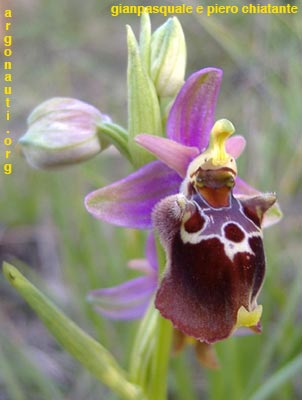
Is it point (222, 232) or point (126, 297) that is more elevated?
point (222, 232)

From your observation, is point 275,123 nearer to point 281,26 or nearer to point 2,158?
point 281,26

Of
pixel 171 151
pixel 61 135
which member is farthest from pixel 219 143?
pixel 61 135

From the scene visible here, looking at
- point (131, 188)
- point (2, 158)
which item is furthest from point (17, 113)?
point (131, 188)

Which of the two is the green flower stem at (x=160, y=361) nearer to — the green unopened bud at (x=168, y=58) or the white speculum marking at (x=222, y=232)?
the white speculum marking at (x=222, y=232)

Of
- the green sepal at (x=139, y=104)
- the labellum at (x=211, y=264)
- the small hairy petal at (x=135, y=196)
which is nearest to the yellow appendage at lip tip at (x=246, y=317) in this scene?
the labellum at (x=211, y=264)

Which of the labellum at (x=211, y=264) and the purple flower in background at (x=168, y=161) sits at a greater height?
the purple flower in background at (x=168, y=161)

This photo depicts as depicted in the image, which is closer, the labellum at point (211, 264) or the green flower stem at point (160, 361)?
the labellum at point (211, 264)

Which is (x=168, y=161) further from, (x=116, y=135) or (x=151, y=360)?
(x=151, y=360)

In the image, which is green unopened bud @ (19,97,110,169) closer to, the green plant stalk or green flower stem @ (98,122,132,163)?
green flower stem @ (98,122,132,163)
